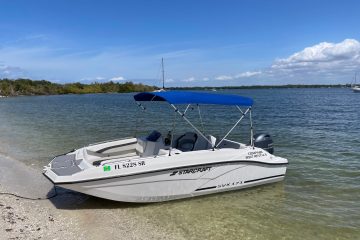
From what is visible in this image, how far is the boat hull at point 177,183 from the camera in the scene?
8078 millimetres

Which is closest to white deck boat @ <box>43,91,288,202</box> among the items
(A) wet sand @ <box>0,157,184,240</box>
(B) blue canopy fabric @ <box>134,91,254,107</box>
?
(B) blue canopy fabric @ <box>134,91,254,107</box>

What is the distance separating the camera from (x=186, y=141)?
10273 millimetres

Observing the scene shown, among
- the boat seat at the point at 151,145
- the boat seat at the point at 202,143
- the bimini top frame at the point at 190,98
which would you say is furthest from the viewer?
the boat seat at the point at 202,143

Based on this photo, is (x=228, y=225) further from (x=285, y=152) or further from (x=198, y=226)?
(x=285, y=152)

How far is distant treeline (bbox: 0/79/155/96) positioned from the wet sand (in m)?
118

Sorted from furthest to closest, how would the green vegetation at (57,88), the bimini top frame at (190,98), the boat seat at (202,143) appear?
the green vegetation at (57,88) → the boat seat at (202,143) → the bimini top frame at (190,98)

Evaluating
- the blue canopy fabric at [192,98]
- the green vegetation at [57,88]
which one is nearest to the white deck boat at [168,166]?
the blue canopy fabric at [192,98]

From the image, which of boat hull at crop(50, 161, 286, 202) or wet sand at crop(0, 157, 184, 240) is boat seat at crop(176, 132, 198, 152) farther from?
wet sand at crop(0, 157, 184, 240)

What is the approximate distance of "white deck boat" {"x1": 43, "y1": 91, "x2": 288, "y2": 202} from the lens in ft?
26.5

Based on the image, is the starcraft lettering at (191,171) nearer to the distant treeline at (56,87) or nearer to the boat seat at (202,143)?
the boat seat at (202,143)

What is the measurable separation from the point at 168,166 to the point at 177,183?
0.58 metres

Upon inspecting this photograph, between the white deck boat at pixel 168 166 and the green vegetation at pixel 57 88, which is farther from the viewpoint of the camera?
the green vegetation at pixel 57 88

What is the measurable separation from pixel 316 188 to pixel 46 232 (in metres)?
7.46

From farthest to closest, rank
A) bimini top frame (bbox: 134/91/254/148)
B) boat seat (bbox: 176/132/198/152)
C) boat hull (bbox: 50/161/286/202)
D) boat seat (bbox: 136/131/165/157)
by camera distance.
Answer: boat seat (bbox: 176/132/198/152)
boat seat (bbox: 136/131/165/157)
bimini top frame (bbox: 134/91/254/148)
boat hull (bbox: 50/161/286/202)
